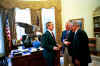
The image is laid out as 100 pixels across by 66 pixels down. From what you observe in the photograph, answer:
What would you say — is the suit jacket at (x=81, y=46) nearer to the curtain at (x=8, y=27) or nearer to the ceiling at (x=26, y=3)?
the ceiling at (x=26, y=3)

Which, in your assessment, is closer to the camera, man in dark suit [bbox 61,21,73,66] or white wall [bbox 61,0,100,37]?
man in dark suit [bbox 61,21,73,66]

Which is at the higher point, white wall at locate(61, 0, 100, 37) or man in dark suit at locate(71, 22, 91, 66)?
white wall at locate(61, 0, 100, 37)

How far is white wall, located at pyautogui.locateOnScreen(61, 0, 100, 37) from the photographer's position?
3686 millimetres

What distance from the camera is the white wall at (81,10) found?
145 inches

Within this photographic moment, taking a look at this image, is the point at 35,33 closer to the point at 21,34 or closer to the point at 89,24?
the point at 21,34

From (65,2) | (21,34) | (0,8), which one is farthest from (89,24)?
(0,8)

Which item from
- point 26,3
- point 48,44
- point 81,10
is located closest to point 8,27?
point 26,3

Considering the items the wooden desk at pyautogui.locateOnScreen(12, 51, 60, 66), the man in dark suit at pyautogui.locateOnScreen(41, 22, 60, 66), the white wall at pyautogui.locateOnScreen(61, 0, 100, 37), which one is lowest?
the wooden desk at pyautogui.locateOnScreen(12, 51, 60, 66)

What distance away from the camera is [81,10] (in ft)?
12.8

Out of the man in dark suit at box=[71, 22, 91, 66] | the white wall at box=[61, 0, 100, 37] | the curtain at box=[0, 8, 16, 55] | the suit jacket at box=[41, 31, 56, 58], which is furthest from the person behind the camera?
the white wall at box=[61, 0, 100, 37]

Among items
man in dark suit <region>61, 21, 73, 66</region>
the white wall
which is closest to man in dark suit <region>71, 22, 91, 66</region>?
man in dark suit <region>61, 21, 73, 66</region>

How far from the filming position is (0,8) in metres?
2.91

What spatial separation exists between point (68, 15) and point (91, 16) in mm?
1036

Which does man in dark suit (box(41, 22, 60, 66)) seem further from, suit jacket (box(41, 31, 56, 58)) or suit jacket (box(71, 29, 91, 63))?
suit jacket (box(71, 29, 91, 63))
